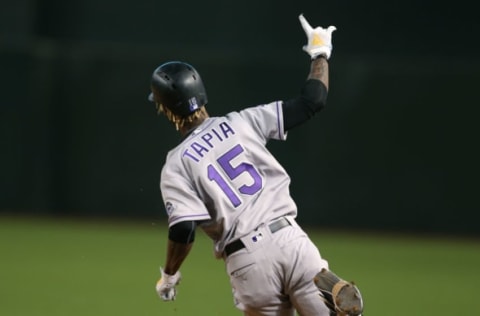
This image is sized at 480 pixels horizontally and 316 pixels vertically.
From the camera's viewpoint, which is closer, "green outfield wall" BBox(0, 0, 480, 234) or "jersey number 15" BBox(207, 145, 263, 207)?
"jersey number 15" BBox(207, 145, 263, 207)

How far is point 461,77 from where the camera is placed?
43.1ft

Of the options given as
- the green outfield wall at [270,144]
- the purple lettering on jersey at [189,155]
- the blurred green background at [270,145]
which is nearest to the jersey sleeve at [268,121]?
the purple lettering on jersey at [189,155]

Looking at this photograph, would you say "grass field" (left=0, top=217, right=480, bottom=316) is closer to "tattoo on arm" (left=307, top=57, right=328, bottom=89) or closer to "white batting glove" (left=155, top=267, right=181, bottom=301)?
"white batting glove" (left=155, top=267, right=181, bottom=301)

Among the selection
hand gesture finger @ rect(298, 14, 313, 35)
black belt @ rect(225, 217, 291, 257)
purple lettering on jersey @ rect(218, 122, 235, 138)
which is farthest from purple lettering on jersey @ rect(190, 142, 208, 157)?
hand gesture finger @ rect(298, 14, 313, 35)

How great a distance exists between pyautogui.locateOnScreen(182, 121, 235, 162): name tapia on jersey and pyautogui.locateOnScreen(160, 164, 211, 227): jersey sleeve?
0.13 meters

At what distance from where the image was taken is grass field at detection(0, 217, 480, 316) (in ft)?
26.3

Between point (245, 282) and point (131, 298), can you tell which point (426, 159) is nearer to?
point (131, 298)

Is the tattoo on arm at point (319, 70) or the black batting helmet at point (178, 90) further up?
the tattoo on arm at point (319, 70)

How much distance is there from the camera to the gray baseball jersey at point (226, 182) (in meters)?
5.05

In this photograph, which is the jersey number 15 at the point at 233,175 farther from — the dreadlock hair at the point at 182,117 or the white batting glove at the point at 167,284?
the white batting glove at the point at 167,284

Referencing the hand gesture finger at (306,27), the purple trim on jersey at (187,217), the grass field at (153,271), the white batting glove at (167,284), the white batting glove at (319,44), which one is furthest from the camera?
Answer: the grass field at (153,271)

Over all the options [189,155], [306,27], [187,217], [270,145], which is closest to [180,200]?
[187,217]

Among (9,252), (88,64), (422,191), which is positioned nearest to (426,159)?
(422,191)

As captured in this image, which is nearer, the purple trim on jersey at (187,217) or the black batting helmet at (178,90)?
the purple trim on jersey at (187,217)
